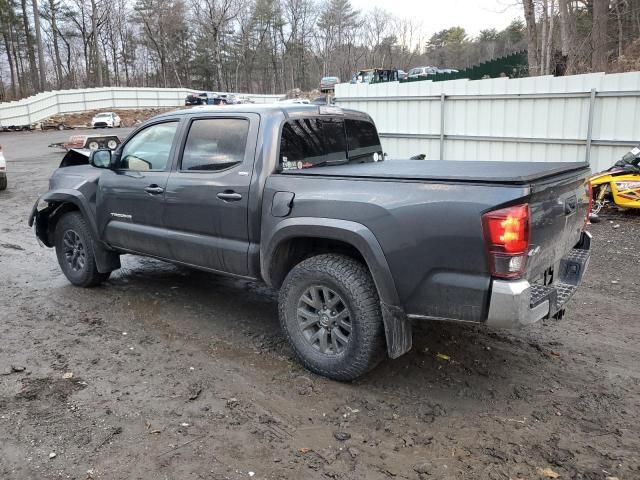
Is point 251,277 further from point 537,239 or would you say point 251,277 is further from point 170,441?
point 537,239

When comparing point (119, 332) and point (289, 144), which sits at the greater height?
point (289, 144)

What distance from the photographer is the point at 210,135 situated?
4.60m

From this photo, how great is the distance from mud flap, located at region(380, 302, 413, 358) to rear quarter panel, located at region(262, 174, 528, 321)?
3.7 inches

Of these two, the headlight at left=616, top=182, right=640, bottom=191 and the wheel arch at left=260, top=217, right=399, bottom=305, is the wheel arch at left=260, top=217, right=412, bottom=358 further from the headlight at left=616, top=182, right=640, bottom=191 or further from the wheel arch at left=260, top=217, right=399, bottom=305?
the headlight at left=616, top=182, right=640, bottom=191

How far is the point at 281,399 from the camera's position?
3.65 m

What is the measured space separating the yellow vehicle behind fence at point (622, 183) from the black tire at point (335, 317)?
6.87 metres

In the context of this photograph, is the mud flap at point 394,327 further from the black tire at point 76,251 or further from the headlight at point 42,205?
the headlight at point 42,205

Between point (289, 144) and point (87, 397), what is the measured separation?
7.72ft

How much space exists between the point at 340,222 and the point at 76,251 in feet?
12.4

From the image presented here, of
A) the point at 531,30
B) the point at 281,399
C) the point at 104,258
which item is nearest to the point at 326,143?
the point at 281,399

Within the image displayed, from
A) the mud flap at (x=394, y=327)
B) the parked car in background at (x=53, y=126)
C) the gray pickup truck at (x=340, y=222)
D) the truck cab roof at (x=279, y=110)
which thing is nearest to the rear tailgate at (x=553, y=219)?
the gray pickup truck at (x=340, y=222)

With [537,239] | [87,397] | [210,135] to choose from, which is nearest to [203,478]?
[87,397]

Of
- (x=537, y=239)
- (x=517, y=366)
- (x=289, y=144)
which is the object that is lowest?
(x=517, y=366)

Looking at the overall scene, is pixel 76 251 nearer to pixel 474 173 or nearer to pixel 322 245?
pixel 322 245
